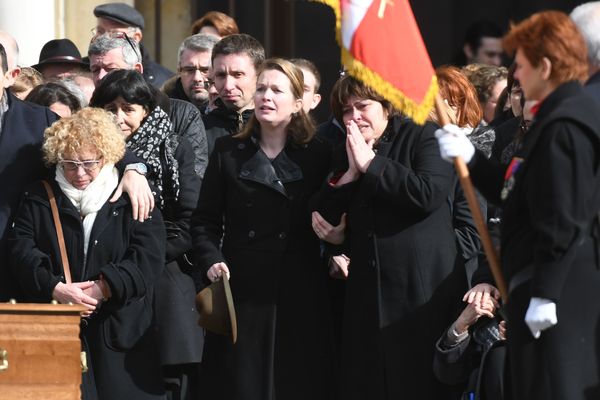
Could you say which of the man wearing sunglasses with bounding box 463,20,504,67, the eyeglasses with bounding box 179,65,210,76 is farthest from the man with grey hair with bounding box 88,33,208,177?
the man wearing sunglasses with bounding box 463,20,504,67

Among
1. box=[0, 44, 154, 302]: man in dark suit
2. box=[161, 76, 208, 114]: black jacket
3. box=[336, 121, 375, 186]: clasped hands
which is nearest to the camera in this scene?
box=[336, 121, 375, 186]: clasped hands

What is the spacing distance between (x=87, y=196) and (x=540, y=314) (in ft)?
8.64

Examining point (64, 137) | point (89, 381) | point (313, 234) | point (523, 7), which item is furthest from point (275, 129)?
point (523, 7)

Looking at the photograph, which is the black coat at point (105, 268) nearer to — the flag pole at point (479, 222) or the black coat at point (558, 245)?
Result: the flag pole at point (479, 222)

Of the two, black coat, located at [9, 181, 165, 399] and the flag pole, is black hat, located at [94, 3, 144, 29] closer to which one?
black coat, located at [9, 181, 165, 399]

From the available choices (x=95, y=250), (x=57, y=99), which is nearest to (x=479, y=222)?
(x=95, y=250)

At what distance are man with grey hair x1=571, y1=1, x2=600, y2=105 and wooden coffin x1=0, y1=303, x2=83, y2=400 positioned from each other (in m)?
2.42

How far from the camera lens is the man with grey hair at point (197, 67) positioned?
9258 millimetres

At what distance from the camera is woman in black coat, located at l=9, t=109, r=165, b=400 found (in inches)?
293

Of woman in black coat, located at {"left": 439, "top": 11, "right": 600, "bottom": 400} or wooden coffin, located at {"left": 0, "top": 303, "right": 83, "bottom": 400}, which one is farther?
wooden coffin, located at {"left": 0, "top": 303, "right": 83, "bottom": 400}

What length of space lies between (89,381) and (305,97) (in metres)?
2.08

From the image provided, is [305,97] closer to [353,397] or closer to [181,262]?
[181,262]

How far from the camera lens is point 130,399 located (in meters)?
7.55

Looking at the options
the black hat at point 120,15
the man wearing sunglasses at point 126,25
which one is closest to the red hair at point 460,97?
the man wearing sunglasses at point 126,25
